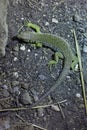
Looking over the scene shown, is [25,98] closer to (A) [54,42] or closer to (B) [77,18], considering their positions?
(A) [54,42]

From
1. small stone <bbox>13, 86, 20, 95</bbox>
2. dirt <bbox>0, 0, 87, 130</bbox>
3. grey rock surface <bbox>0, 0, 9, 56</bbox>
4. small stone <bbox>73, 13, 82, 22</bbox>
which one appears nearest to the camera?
dirt <bbox>0, 0, 87, 130</bbox>

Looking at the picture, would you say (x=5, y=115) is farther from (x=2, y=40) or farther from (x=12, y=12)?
(x=12, y=12)

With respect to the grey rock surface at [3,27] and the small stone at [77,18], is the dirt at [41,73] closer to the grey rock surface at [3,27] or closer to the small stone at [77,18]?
the small stone at [77,18]

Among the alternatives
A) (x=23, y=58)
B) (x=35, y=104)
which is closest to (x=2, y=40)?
(x=23, y=58)

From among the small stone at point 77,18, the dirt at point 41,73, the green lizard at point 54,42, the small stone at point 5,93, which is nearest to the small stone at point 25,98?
the dirt at point 41,73

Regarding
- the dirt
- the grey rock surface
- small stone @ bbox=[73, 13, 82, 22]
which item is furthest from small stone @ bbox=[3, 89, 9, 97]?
small stone @ bbox=[73, 13, 82, 22]

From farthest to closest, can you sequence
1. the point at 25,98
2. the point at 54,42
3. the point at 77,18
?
1. the point at 77,18
2. the point at 54,42
3. the point at 25,98

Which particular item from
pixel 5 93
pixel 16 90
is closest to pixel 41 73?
pixel 16 90

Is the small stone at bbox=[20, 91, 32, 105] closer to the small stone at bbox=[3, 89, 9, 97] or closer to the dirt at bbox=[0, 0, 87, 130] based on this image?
the dirt at bbox=[0, 0, 87, 130]

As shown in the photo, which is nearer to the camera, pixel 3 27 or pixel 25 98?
pixel 25 98
